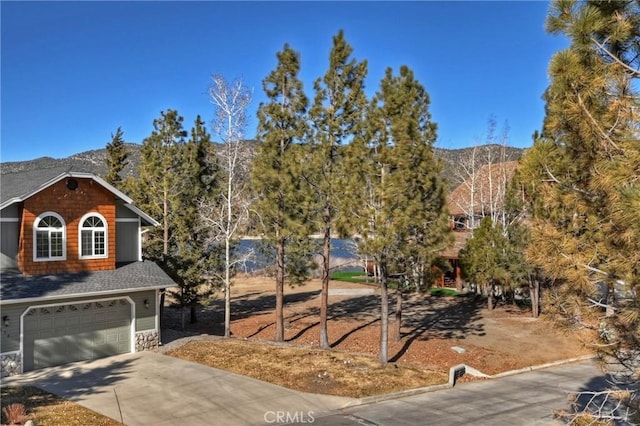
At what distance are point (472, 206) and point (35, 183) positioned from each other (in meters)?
25.4

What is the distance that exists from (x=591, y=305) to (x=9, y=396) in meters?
13.8

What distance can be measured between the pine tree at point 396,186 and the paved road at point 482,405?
134 inches

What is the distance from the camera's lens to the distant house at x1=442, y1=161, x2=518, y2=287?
110ft

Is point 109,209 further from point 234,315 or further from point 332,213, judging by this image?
point 234,315

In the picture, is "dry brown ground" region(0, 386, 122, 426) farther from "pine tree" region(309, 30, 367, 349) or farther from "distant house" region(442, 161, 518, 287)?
"distant house" region(442, 161, 518, 287)

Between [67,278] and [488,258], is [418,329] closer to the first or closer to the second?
[488,258]

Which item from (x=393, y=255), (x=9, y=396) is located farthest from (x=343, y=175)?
(x=9, y=396)

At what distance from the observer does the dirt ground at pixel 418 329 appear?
63.1ft

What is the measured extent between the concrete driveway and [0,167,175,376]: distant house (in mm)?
994

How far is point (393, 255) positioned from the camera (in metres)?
17.6

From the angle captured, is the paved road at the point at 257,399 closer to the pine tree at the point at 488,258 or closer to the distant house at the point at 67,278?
the distant house at the point at 67,278

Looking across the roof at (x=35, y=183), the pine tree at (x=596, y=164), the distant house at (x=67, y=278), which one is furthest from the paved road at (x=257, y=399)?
the pine tree at (x=596, y=164)

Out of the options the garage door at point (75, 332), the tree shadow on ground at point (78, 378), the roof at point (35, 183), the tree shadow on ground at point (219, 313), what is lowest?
the tree shadow on ground at point (219, 313)

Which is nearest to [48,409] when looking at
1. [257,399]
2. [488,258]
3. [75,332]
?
[257,399]
